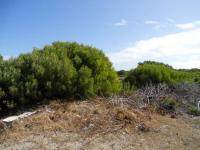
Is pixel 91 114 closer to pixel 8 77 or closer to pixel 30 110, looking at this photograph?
pixel 30 110

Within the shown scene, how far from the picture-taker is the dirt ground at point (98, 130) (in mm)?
8562

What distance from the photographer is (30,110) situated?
11.3m

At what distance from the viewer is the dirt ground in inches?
337

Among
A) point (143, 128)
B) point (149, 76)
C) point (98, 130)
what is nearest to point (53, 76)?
point (98, 130)

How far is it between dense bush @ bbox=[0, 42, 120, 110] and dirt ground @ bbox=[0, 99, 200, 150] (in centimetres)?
77

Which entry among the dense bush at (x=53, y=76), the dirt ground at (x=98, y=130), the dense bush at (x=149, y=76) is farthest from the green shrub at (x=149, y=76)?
the dirt ground at (x=98, y=130)

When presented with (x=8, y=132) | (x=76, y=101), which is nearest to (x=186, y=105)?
(x=76, y=101)

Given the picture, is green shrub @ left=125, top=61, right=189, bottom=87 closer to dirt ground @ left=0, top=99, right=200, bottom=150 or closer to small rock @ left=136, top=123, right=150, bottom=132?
dirt ground @ left=0, top=99, right=200, bottom=150

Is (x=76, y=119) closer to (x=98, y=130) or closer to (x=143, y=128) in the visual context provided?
(x=98, y=130)

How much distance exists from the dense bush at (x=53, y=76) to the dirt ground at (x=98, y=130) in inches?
30.2

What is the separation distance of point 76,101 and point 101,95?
125 centimetres

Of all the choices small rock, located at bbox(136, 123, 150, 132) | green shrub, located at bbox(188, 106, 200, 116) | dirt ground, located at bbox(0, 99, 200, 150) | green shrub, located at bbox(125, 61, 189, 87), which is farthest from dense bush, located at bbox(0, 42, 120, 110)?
green shrub, located at bbox(125, 61, 189, 87)

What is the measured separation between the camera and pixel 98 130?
375 inches

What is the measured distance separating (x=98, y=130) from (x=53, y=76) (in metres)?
3.30
